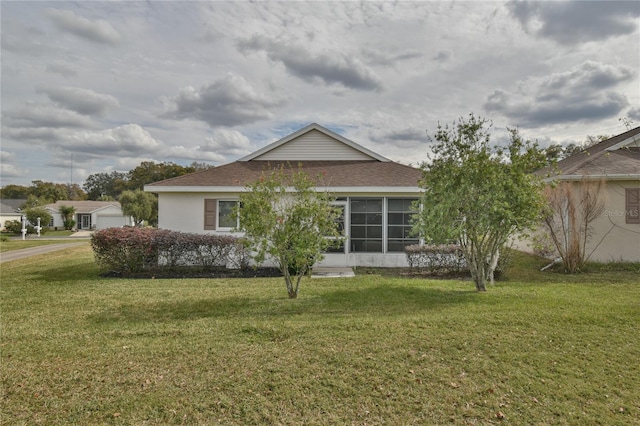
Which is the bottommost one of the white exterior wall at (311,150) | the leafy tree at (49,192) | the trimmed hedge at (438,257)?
the trimmed hedge at (438,257)

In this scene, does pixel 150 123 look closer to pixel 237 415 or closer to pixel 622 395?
pixel 237 415

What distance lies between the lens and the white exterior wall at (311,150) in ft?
47.5

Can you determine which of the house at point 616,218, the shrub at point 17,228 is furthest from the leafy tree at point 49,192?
the house at point 616,218

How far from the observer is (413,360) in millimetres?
4289

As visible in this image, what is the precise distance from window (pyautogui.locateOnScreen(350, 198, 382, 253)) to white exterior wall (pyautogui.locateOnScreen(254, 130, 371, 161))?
2.99m

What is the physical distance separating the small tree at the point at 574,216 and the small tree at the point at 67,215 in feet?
174

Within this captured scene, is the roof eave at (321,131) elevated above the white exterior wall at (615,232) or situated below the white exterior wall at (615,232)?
above

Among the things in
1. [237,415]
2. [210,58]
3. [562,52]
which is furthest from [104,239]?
[562,52]

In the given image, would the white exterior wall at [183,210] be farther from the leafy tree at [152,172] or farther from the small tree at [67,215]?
the leafy tree at [152,172]

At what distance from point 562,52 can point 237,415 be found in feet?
46.7

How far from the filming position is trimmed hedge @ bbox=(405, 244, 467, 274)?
34.2 feet

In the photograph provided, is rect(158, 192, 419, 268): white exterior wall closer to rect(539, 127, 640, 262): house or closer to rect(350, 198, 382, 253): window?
rect(350, 198, 382, 253): window

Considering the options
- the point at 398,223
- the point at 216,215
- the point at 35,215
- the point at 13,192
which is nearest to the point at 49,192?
the point at 13,192

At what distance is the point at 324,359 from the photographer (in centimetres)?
431
